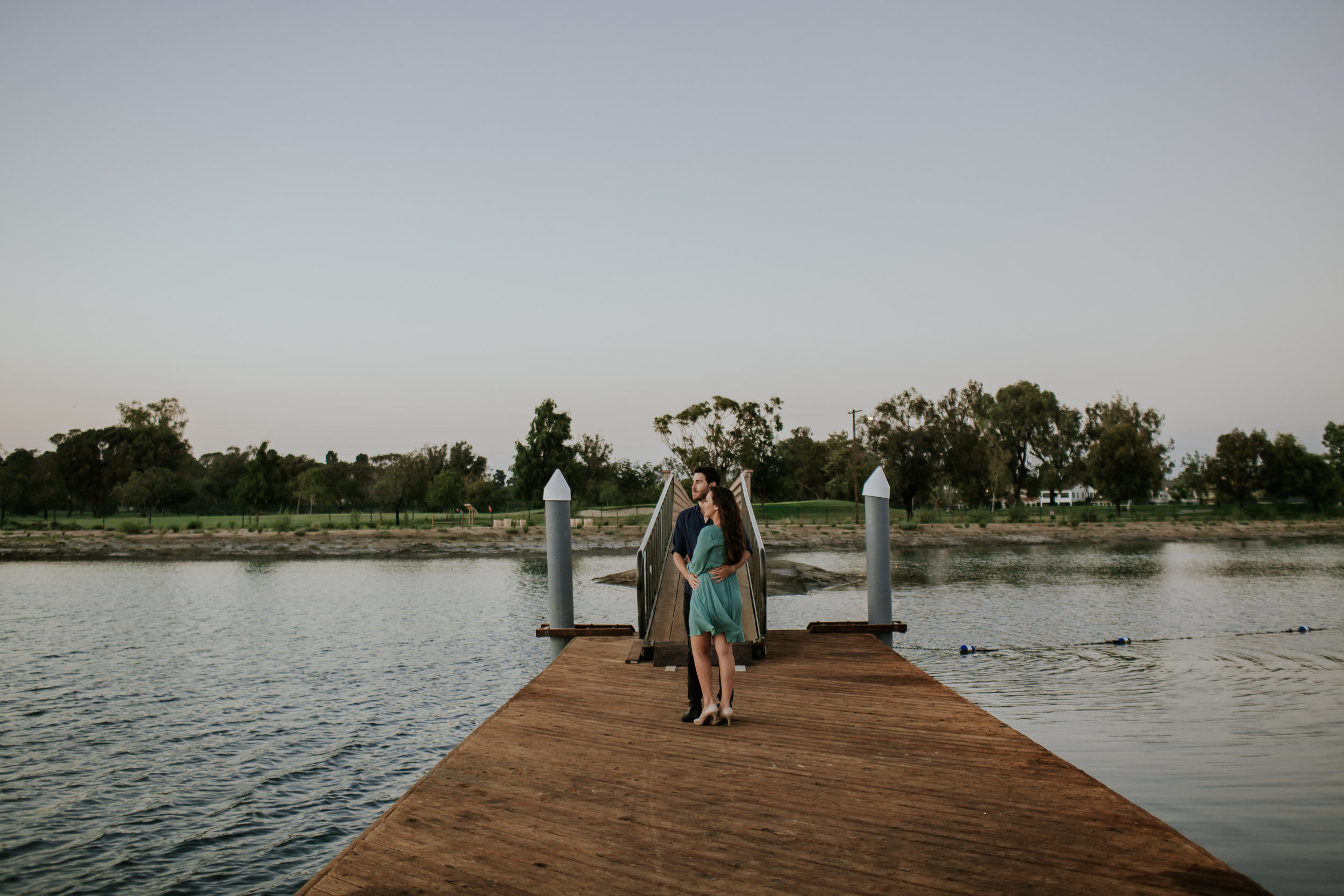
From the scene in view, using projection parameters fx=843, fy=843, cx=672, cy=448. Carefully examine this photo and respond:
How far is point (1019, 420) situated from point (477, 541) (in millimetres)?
63304

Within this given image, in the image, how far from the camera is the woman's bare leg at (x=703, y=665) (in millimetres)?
5801

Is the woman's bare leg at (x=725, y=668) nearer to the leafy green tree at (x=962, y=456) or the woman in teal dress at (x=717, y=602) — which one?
the woman in teal dress at (x=717, y=602)

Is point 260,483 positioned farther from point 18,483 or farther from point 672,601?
point 672,601

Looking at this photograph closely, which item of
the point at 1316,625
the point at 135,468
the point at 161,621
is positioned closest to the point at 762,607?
the point at 1316,625

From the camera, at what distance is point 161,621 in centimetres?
2272

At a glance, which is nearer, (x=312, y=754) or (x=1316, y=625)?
(x=312, y=754)

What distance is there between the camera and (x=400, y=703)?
12812 millimetres

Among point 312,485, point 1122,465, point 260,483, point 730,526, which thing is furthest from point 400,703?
point 1122,465

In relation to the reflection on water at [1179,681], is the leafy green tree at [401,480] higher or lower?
higher

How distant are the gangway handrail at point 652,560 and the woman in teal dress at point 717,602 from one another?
1.89 m

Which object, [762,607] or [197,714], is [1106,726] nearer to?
[762,607]

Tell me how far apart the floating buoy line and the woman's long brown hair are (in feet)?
40.5

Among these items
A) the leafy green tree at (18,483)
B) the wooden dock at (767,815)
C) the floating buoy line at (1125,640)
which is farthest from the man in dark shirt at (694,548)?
the leafy green tree at (18,483)

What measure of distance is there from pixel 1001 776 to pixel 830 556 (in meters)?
41.2
